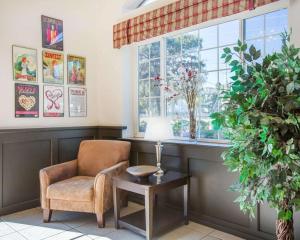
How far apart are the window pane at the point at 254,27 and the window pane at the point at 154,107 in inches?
51.5

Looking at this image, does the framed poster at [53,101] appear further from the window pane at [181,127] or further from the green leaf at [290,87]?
the green leaf at [290,87]

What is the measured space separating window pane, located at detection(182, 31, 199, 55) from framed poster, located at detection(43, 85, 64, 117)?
5.45ft

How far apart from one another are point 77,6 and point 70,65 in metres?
0.83

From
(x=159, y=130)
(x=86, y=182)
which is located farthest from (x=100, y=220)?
(x=159, y=130)

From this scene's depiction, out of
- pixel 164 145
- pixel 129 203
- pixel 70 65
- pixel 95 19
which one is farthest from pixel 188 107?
pixel 95 19

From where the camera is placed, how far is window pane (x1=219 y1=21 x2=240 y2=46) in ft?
8.53

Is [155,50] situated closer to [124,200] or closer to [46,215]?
[124,200]

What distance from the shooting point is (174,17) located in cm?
277

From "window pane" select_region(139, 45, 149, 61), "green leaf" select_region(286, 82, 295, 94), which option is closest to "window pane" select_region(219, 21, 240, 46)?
"window pane" select_region(139, 45, 149, 61)

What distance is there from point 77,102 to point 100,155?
89cm

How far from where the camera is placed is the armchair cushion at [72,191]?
2.51 m

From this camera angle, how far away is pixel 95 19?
12.3ft

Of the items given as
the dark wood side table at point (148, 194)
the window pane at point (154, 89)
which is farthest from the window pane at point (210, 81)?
the dark wood side table at point (148, 194)

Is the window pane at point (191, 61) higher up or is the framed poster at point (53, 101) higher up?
the window pane at point (191, 61)
